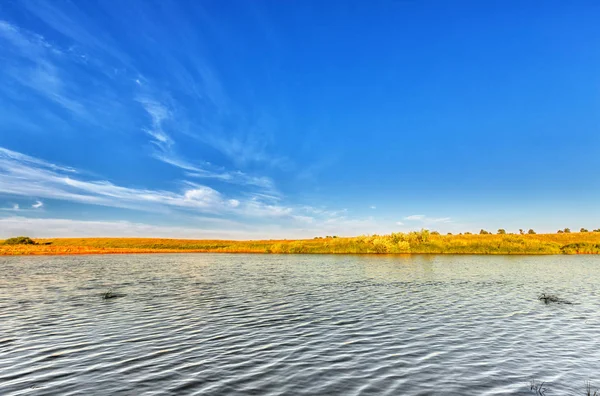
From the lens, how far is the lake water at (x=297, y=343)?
12.0 metres

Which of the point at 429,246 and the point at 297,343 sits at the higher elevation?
the point at 429,246

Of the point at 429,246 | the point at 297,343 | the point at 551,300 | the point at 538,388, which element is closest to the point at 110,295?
the point at 297,343

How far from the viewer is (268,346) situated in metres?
16.4

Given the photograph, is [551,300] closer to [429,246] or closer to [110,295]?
[110,295]

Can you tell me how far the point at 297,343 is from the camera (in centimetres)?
1689

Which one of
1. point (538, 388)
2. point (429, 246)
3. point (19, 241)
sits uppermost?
point (19, 241)

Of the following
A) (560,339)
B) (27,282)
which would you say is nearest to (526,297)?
(560,339)

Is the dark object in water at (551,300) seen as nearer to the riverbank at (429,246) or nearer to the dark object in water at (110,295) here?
the dark object in water at (110,295)

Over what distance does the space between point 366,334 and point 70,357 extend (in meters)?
13.9

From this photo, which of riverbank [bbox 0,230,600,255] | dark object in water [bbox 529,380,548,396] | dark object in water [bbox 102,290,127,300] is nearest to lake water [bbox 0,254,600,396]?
dark object in water [bbox 529,380,548,396]

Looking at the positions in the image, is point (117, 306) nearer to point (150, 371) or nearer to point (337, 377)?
point (150, 371)

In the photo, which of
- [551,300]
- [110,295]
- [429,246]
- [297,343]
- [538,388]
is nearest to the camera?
[538,388]

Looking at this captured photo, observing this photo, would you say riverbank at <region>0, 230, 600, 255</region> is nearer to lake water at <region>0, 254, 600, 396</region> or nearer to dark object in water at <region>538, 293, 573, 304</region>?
lake water at <region>0, 254, 600, 396</region>

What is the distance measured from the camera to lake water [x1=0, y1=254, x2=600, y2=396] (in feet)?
39.5
